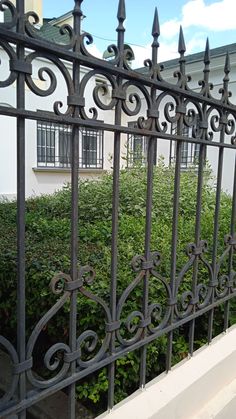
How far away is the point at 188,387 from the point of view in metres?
1.46

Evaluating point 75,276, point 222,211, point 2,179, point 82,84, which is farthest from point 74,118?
point 2,179

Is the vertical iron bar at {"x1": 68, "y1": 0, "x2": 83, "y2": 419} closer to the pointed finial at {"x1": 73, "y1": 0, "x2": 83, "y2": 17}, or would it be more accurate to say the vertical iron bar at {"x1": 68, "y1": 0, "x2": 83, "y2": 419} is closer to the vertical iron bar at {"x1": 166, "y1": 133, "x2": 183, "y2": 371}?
the pointed finial at {"x1": 73, "y1": 0, "x2": 83, "y2": 17}

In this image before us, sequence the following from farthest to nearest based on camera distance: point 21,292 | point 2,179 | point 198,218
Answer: point 2,179
point 198,218
point 21,292

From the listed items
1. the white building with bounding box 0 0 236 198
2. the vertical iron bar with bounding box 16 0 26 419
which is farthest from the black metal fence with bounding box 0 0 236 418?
the white building with bounding box 0 0 236 198

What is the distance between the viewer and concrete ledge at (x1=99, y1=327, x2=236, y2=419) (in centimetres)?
131

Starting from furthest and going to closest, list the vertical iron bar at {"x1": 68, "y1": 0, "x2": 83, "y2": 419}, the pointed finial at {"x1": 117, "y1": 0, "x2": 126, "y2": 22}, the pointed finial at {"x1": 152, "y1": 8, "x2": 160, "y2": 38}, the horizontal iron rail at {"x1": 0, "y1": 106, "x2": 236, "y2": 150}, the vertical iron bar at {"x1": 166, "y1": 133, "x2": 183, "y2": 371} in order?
1. the vertical iron bar at {"x1": 166, "y1": 133, "x2": 183, "y2": 371}
2. the pointed finial at {"x1": 152, "y1": 8, "x2": 160, "y2": 38}
3. the pointed finial at {"x1": 117, "y1": 0, "x2": 126, "y2": 22}
4. the vertical iron bar at {"x1": 68, "y1": 0, "x2": 83, "y2": 419}
5. the horizontal iron rail at {"x1": 0, "y1": 106, "x2": 236, "y2": 150}

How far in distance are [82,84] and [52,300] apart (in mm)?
1209

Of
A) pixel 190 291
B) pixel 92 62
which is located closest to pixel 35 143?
pixel 190 291

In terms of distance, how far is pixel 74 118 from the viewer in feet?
3.38

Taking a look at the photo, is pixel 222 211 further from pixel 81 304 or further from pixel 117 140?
pixel 117 140

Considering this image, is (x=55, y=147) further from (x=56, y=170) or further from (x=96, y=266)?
(x=96, y=266)

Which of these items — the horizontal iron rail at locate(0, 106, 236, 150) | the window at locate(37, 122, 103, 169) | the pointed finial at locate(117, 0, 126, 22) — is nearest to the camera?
the horizontal iron rail at locate(0, 106, 236, 150)

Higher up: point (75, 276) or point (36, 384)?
point (75, 276)

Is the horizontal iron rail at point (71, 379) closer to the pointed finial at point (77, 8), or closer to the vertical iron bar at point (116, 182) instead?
the vertical iron bar at point (116, 182)
